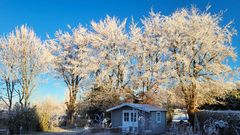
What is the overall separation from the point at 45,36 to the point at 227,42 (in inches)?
690

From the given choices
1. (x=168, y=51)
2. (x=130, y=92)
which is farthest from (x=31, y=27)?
(x=168, y=51)

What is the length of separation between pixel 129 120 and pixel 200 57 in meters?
7.33

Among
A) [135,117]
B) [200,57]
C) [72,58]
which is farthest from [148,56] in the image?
[72,58]

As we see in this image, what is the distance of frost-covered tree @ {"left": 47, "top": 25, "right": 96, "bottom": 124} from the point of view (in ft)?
76.4

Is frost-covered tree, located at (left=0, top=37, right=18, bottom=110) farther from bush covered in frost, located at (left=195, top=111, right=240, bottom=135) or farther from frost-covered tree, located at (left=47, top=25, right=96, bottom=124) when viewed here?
bush covered in frost, located at (left=195, top=111, right=240, bottom=135)

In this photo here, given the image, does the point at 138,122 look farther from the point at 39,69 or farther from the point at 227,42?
the point at 39,69

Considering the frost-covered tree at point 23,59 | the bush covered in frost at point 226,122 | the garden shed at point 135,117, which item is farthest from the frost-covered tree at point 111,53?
the bush covered in frost at point 226,122

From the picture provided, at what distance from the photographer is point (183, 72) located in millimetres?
18844

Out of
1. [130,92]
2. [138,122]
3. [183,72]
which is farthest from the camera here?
[130,92]

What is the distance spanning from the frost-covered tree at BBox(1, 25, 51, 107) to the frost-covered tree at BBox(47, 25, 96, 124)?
7.45 ft

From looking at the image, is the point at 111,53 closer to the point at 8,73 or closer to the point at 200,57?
the point at 200,57

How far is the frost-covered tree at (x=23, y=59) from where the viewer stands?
21234 mm

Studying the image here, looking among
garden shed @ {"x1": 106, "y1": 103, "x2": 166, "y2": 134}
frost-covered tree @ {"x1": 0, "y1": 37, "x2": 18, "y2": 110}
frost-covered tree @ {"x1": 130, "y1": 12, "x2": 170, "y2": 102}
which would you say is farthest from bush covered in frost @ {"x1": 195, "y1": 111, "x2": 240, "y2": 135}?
frost-covered tree @ {"x1": 0, "y1": 37, "x2": 18, "y2": 110}

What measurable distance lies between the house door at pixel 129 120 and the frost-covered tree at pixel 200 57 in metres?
4.56
